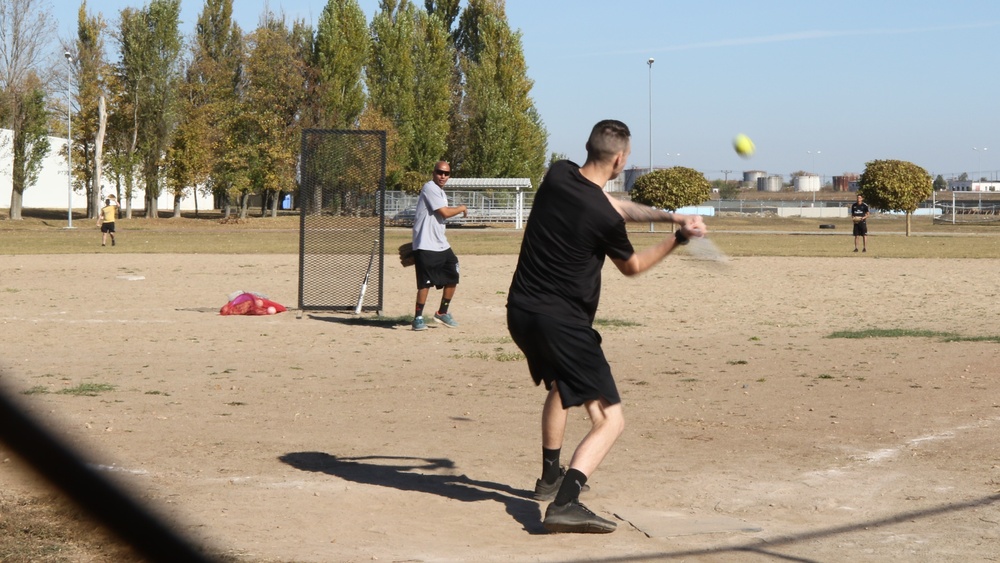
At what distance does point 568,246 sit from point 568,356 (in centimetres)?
55

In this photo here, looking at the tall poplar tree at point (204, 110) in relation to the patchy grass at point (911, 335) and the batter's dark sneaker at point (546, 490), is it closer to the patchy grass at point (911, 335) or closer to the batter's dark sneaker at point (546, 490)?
the patchy grass at point (911, 335)

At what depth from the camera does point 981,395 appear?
Answer: 9.35 m

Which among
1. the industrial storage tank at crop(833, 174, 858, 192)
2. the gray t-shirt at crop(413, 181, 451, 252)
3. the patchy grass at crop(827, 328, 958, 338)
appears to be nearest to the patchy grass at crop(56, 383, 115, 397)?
the gray t-shirt at crop(413, 181, 451, 252)

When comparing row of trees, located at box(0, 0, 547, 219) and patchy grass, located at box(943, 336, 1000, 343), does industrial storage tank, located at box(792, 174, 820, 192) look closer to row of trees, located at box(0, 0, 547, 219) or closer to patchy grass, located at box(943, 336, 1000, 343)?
row of trees, located at box(0, 0, 547, 219)

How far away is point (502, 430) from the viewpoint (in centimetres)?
809

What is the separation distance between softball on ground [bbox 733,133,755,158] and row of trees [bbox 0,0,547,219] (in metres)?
59.6

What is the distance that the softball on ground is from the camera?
7914 mm

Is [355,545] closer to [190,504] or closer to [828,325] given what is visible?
[190,504]

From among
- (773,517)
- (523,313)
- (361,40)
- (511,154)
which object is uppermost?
(361,40)

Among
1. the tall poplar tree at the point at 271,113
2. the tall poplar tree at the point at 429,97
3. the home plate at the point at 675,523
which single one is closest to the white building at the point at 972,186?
the tall poplar tree at the point at 429,97

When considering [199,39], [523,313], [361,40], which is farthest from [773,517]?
[199,39]

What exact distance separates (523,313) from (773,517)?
1.62 meters

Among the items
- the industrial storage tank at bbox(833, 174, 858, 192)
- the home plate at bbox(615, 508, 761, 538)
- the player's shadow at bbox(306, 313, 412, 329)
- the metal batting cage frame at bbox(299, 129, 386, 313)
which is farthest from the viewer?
the industrial storage tank at bbox(833, 174, 858, 192)

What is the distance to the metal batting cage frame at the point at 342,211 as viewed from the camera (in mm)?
15906
